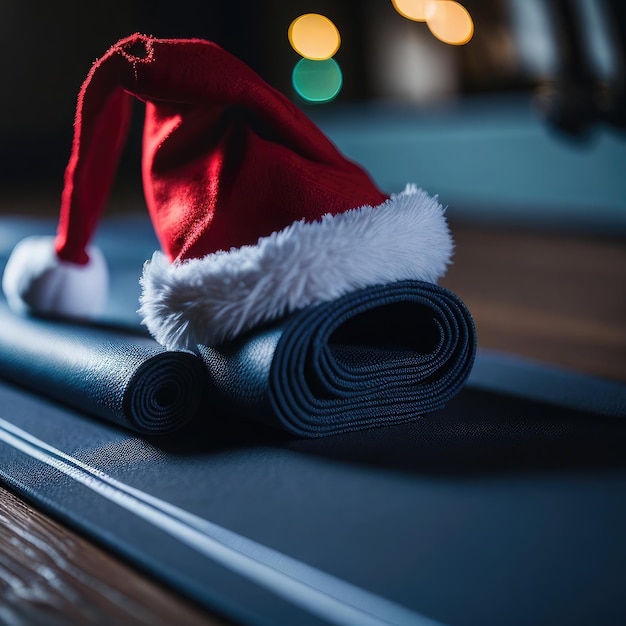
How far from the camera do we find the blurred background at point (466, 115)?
1582 mm

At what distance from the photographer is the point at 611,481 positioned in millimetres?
649

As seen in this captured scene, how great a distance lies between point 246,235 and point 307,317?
0.12m

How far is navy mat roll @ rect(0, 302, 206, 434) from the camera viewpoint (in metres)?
0.74

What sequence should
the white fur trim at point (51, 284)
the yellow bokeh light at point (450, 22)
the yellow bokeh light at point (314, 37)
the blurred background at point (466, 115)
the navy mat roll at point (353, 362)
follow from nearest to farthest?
the navy mat roll at point (353, 362)
the white fur trim at point (51, 284)
the blurred background at point (466, 115)
the yellow bokeh light at point (450, 22)
the yellow bokeh light at point (314, 37)

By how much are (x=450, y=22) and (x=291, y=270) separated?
9.62ft

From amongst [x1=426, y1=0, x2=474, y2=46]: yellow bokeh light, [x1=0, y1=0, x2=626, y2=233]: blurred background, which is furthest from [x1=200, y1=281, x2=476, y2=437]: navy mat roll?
[x1=426, y1=0, x2=474, y2=46]: yellow bokeh light

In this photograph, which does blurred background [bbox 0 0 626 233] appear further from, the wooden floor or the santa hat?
the santa hat

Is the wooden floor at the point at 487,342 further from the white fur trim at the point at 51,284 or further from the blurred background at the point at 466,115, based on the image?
the white fur trim at the point at 51,284

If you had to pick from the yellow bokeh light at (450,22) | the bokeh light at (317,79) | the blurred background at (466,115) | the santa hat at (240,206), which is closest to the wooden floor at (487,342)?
the blurred background at (466,115)

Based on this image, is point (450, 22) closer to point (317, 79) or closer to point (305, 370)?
point (317, 79)

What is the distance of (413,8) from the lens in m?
3.50

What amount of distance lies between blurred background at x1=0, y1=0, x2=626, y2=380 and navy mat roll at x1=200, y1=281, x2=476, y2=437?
338mm

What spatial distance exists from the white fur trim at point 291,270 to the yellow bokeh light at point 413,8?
2.85 meters

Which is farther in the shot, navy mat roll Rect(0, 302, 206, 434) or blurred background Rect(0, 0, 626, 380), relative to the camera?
blurred background Rect(0, 0, 626, 380)
